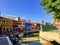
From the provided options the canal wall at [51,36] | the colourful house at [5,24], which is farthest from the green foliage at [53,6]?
the colourful house at [5,24]

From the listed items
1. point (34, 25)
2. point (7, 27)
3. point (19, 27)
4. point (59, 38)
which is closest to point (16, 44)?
point (59, 38)

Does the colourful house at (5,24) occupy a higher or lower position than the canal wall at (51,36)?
higher

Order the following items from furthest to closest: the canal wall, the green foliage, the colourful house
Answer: the colourful house, the canal wall, the green foliage

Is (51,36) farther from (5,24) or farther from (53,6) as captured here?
(5,24)

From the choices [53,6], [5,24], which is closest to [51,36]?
[53,6]

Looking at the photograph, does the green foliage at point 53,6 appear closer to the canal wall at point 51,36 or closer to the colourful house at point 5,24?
the canal wall at point 51,36

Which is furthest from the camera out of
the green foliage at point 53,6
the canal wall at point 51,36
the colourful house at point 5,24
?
the colourful house at point 5,24

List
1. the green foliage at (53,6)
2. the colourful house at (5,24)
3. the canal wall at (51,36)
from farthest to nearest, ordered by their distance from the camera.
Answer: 1. the colourful house at (5,24)
2. the canal wall at (51,36)
3. the green foliage at (53,6)

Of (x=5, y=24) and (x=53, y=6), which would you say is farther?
(x=5, y=24)

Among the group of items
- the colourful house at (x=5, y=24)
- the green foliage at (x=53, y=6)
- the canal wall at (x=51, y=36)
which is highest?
the green foliage at (x=53, y=6)

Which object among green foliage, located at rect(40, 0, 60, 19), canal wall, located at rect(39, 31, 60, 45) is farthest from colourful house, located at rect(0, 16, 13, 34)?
green foliage, located at rect(40, 0, 60, 19)

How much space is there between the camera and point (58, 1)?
21.2 metres

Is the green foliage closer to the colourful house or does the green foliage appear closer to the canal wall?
the canal wall

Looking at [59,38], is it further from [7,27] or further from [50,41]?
[7,27]
